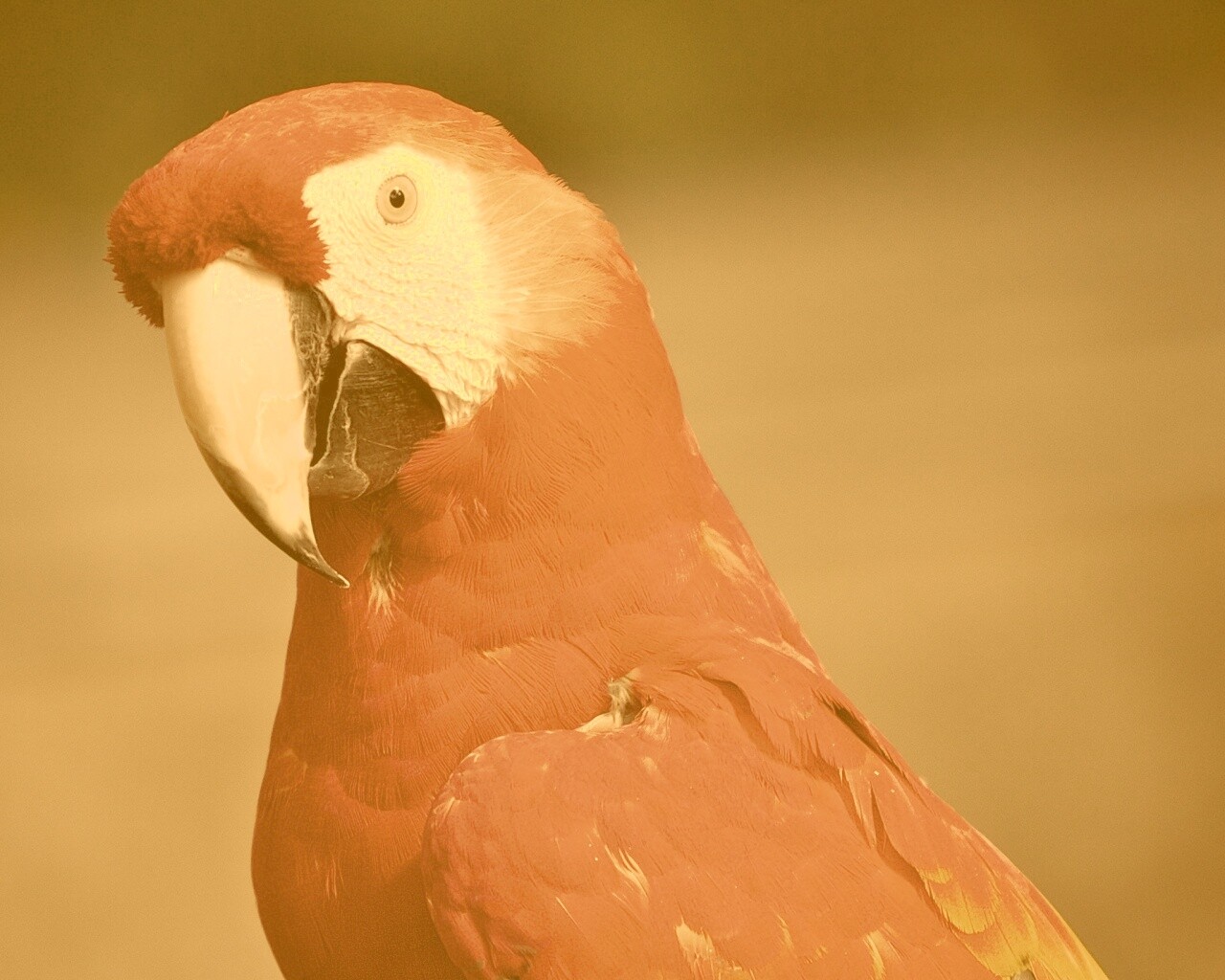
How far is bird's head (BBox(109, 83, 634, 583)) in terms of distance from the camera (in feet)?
1.87

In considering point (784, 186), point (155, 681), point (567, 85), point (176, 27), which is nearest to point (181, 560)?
point (155, 681)

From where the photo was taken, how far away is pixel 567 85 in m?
1.68

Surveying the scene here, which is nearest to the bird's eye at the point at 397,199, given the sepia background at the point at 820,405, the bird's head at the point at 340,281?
the bird's head at the point at 340,281

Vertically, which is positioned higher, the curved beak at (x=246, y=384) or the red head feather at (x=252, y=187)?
the red head feather at (x=252, y=187)

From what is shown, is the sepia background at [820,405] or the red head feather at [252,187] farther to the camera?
the sepia background at [820,405]

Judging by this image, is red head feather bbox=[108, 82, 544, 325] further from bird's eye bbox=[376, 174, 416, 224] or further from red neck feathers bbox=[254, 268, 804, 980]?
red neck feathers bbox=[254, 268, 804, 980]

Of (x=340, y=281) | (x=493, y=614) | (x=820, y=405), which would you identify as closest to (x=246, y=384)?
(x=340, y=281)

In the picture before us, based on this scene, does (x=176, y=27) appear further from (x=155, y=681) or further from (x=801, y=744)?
(x=801, y=744)

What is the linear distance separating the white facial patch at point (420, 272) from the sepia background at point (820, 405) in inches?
39.9

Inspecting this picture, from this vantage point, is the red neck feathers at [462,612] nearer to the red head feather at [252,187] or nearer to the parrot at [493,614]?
the parrot at [493,614]

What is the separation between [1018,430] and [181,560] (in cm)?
124

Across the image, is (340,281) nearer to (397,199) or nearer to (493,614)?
(397,199)

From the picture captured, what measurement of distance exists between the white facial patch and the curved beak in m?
0.03

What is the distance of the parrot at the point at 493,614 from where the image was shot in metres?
0.56
